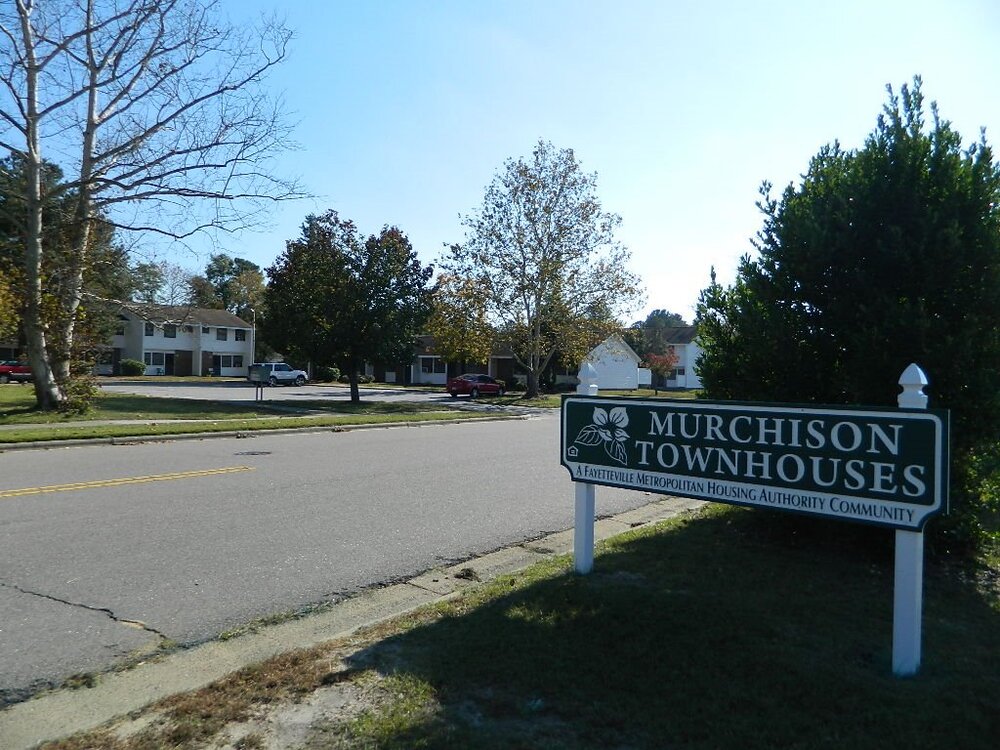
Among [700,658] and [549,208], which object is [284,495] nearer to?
[700,658]

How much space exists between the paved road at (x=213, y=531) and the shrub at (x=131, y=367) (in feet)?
174

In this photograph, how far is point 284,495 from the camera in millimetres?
9977

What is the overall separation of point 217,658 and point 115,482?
6927mm

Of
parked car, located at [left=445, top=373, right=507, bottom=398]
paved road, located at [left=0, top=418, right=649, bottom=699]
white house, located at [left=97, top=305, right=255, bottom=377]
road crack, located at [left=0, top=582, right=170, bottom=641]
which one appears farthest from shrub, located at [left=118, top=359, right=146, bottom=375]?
road crack, located at [left=0, top=582, right=170, bottom=641]

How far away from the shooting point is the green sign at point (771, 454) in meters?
4.35

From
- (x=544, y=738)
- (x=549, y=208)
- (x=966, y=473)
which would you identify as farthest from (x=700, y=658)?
(x=549, y=208)

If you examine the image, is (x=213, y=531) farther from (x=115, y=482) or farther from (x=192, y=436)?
(x=192, y=436)

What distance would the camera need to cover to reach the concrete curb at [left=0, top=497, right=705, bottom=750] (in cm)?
386

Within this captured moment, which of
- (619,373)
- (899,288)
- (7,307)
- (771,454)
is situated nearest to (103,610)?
(771,454)

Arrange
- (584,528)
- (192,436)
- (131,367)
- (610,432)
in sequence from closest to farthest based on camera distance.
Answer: (610,432) → (584,528) → (192,436) → (131,367)

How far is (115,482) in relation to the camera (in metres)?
10.6

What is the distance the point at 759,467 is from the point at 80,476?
9909mm

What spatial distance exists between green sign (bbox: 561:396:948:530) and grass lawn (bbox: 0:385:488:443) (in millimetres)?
13702

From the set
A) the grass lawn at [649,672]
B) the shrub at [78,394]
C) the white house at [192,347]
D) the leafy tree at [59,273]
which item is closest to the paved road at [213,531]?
the grass lawn at [649,672]
